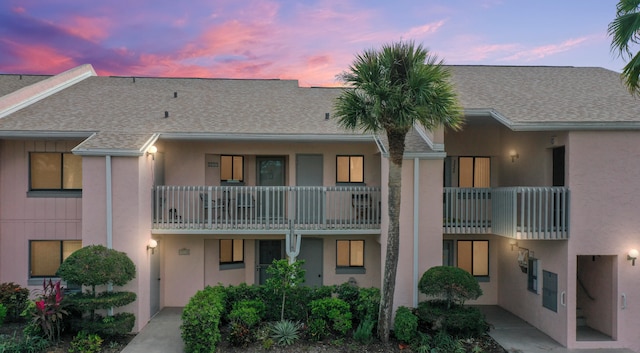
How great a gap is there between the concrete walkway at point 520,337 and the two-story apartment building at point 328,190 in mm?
279

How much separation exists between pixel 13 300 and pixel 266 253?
310 inches


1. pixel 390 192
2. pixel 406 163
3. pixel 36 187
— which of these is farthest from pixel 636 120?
pixel 36 187

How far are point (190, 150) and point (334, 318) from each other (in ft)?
25.1

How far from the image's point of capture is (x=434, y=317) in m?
10.1

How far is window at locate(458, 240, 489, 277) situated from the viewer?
14227 mm

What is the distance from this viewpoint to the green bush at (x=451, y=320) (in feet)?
32.6

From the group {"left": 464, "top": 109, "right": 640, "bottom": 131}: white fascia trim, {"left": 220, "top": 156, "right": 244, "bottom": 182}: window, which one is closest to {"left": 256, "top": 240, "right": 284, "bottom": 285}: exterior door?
{"left": 220, "top": 156, "right": 244, "bottom": 182}: window

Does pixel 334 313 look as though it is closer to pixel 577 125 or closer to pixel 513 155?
pixel 577 125

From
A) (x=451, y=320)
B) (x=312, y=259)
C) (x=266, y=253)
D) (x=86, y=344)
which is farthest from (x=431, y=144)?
(x=86, y=344)

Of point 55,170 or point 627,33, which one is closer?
point 627,33

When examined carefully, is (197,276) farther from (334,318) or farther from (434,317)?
(434,317)

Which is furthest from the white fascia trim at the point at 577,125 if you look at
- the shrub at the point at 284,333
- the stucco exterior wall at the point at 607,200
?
the shrub at the point at 284,333

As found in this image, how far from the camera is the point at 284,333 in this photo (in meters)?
9.95

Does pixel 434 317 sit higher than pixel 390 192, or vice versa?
pixel 390 192
